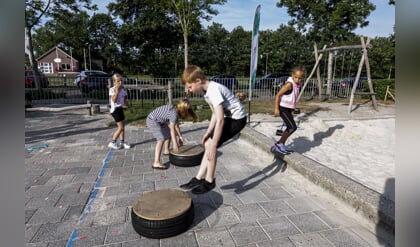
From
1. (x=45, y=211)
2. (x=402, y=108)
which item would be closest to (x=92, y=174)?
(x=45, y=211)

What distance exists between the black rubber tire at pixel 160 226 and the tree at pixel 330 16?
1953 centimetres

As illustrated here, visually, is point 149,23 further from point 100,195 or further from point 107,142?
point 100,195

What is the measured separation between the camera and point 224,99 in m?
3.40

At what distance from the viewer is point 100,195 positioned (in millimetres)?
3732

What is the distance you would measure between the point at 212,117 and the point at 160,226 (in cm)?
149

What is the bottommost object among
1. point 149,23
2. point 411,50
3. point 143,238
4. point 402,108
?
point 143,238

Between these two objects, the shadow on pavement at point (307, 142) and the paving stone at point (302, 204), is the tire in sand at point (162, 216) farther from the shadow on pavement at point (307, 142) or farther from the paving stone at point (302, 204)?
the shadow on pavement at point (307, 142)

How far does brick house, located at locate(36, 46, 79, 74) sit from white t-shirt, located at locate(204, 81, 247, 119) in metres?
75.2

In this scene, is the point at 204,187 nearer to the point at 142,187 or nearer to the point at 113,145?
the point at 142,187

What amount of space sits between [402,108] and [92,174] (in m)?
4.66

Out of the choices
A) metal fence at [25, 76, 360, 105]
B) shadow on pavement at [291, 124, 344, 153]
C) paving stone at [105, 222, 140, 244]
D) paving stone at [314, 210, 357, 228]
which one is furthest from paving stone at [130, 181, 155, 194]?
metal fence at [25, 76, 360, 105]

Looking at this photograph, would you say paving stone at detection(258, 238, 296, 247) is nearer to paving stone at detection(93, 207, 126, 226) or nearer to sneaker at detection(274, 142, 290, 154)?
paving stone at detection(93, 207, 126, 226)

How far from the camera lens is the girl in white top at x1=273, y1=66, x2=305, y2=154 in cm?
502

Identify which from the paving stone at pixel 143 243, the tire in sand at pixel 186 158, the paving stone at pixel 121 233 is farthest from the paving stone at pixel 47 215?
the tire in sand at pixel 186 158
